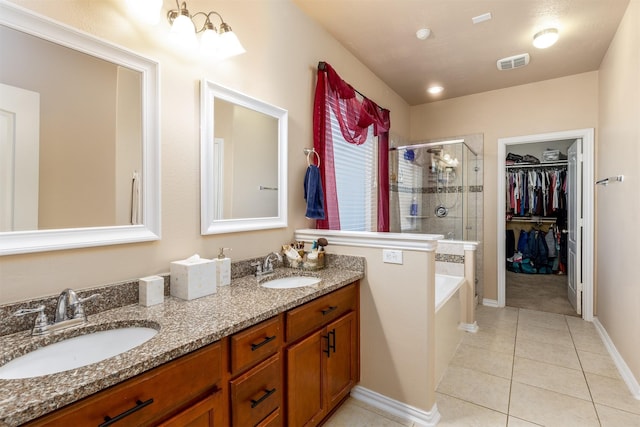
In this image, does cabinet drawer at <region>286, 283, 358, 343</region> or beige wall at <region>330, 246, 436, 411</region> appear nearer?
cabinet drawer at <region>286, 283, 358, 343</region>

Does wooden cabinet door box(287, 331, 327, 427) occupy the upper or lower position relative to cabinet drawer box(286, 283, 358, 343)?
lower

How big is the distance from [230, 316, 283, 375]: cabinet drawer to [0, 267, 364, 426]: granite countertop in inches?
1.9

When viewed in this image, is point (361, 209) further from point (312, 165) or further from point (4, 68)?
point (4, 68)

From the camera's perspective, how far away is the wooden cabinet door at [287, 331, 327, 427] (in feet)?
5.00

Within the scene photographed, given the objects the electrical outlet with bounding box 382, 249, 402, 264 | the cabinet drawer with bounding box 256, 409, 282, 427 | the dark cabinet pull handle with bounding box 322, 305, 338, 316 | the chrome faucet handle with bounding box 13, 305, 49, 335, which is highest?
the electrical outlet with bounding box 382, 249, 402, 264

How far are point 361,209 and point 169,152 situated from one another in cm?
215

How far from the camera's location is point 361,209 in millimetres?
3361

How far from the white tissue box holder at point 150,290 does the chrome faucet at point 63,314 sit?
22 centimetres

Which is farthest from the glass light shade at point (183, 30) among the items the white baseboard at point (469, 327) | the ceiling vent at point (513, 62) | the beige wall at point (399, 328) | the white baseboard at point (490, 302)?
the white baseboard at point (490, 302)

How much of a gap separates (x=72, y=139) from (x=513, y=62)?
3783 millimetres

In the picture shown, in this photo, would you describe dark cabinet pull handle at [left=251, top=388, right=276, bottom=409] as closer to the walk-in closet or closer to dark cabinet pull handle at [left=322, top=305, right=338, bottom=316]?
dark cabinet pull handle at [left=322, top=305, right=338, bottom=316]

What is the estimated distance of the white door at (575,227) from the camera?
3.58 m

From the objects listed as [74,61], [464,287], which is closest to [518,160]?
[464,287]

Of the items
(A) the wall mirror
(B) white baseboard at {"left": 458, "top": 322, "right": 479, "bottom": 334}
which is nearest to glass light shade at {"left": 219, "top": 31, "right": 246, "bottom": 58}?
(A) the wall mirror
